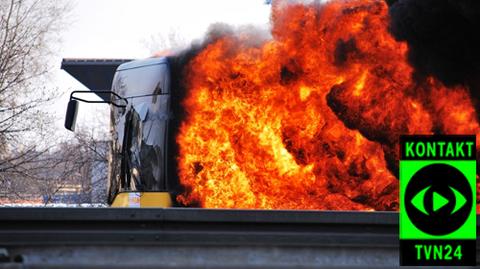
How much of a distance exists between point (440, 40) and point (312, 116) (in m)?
2.27

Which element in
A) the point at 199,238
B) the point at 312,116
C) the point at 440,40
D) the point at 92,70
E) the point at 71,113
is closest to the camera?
the point at 199,238

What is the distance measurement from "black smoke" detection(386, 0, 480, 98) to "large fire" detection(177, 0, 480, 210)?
18 centimetres

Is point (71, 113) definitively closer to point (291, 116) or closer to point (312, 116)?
point (291, 116)

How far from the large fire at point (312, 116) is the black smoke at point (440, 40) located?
0.59 feet

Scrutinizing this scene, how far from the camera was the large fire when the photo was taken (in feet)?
37.9

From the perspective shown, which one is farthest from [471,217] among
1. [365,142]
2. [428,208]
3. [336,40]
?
[336,40]

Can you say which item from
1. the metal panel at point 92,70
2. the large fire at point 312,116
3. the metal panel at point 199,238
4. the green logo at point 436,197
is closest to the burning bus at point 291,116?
the large fire at point 312,116

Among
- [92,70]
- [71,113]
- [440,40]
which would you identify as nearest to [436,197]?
[440,40]

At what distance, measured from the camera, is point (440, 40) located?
11.5 metres

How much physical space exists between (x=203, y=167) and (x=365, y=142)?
254 cm

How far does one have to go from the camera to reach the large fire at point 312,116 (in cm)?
1155

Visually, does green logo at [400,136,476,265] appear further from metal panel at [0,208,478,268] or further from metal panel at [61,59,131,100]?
metal panel at [61,59,131,100]

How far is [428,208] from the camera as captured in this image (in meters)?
3.85

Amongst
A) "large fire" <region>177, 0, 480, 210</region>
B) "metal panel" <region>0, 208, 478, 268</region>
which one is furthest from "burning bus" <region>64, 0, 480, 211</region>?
"metal panel" <region>0, 208, 478, 268</region>
